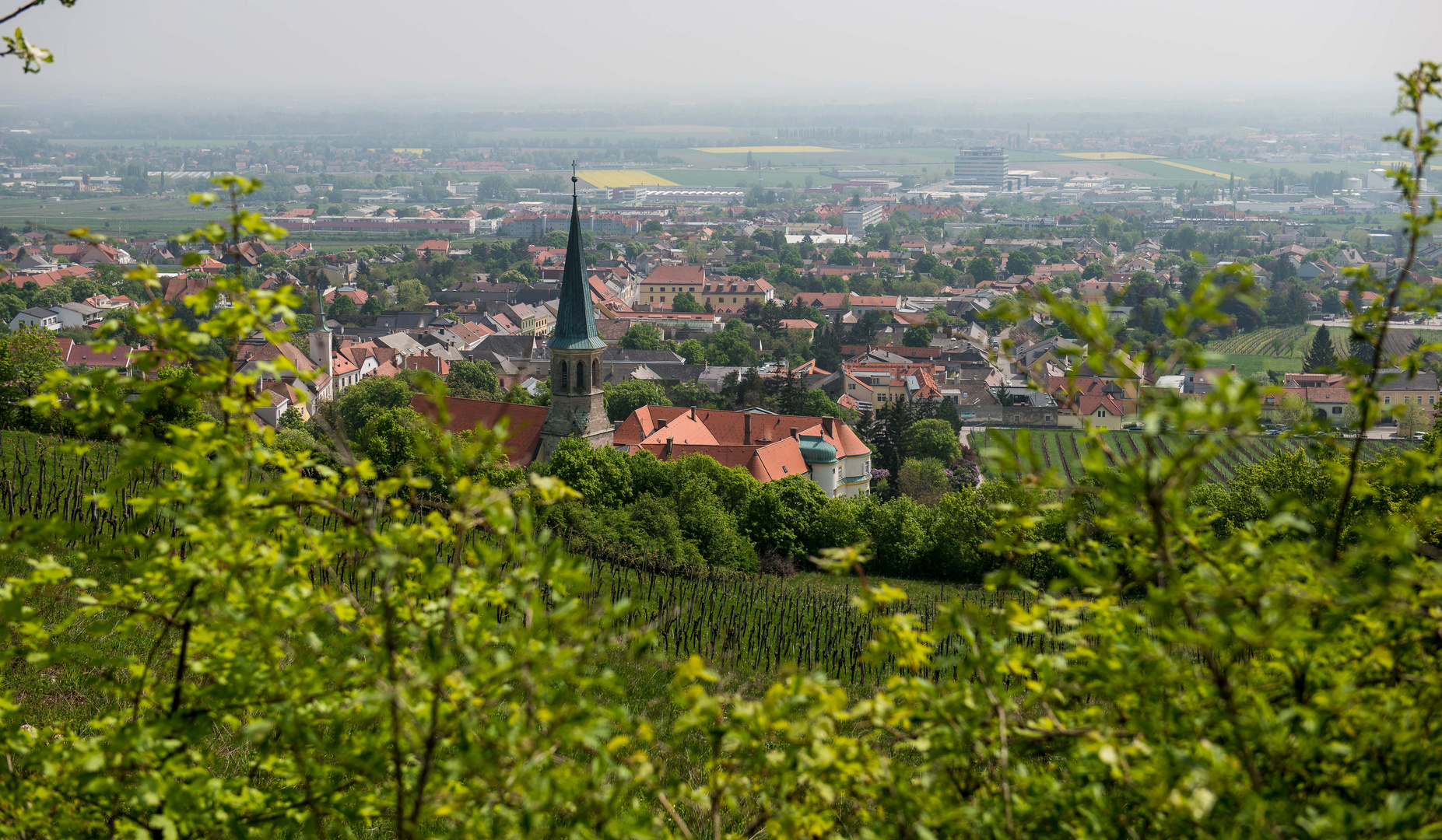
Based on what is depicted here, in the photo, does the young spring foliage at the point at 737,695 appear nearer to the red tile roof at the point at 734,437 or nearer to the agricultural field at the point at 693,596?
the agricultural field at the point at 693,596

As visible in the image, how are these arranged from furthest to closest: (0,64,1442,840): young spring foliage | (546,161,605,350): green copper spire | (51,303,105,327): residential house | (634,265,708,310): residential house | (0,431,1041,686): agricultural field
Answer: (634,265,708,310): residential house < (51,303,105,327): residential house < (546,161,605,350): green copper spire < (0,431,1041,686): agricultural field < (0,64,1442,840): young spring foliage

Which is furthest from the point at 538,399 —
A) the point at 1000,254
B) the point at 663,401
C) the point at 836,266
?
→ the point at 1000,254

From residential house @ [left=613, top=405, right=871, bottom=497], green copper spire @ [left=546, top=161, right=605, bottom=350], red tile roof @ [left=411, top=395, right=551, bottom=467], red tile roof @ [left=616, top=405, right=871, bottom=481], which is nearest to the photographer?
green copper spire @ [left=546, top=161, right=605, bottom=350]

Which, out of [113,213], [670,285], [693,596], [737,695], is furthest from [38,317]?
[113,213]

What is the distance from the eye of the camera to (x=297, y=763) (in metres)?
3.76

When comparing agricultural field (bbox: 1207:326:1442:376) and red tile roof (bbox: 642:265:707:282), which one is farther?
red tile roof (bbox: 642:265:707:282)

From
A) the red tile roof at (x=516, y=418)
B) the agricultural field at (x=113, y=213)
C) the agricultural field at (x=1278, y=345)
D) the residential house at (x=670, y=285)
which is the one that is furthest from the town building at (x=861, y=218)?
the red tile roof at (x=516, y=418)

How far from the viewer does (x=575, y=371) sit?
3206 cm

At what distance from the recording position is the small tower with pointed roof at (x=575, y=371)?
3158 cm

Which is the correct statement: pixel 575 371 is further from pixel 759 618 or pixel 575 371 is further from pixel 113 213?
pixel 113 213

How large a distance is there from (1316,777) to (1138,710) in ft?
1.63

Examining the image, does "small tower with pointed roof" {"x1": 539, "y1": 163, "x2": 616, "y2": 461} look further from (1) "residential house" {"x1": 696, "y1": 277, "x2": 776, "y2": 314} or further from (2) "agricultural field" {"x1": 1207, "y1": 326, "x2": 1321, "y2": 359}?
(1) "residential house" {"x1": 696, "y1": 277, "x2": 776, "y2": 314}

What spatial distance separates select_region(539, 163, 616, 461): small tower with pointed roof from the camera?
1243 inches

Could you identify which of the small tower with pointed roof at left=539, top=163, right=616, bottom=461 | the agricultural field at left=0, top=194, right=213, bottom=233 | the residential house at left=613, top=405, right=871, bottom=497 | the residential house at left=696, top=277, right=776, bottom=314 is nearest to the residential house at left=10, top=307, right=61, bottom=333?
the residential house at left=696, top=277, right=776, bottom=314
